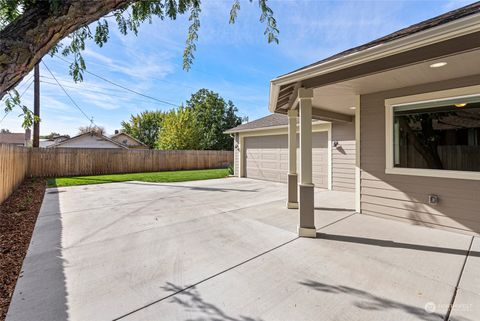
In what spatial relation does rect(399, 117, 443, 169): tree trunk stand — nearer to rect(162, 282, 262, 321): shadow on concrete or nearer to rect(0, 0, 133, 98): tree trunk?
rect(162, 282, 262, 321): shadow on concrete

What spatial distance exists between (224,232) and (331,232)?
190 centimetres

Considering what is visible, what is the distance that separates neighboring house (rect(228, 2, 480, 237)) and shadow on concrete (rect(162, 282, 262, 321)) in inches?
87.2

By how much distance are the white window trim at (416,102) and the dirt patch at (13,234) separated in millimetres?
6129

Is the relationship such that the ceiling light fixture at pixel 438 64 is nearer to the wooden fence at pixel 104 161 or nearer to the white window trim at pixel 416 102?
the white window trim at pixel 416 102

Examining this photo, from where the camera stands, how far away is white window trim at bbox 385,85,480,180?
13.2ft

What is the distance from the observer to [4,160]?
242 inches

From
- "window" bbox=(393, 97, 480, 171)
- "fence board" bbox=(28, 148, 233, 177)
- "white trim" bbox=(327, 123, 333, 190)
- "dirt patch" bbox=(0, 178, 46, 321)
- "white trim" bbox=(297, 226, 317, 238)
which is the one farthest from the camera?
"fence board" bbox=(28, 148, 233, 177)

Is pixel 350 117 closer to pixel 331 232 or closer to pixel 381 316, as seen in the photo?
pixel 331 232

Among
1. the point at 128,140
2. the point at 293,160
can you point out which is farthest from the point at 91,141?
the point at 293,160

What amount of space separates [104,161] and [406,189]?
15603 millimetres

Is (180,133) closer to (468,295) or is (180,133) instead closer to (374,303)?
(374,303)

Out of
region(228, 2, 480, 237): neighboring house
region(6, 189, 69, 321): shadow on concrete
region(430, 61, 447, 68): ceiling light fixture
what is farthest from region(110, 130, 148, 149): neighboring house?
region(430, 61, 447, 68): ceiling light fixture

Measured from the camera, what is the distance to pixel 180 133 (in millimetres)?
25281

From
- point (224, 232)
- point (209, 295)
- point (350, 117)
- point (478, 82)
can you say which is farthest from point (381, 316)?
point (350, 117)
